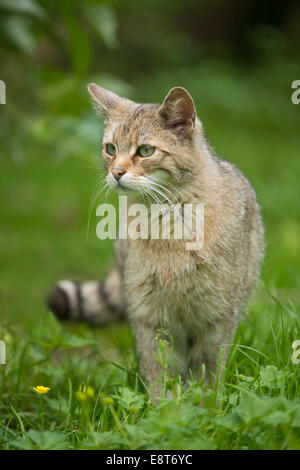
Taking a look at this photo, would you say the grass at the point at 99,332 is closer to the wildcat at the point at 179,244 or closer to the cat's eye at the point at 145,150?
A: the wildcat at the point at 179,244

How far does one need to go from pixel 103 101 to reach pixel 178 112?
58 cm

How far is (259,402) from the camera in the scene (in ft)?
7.98

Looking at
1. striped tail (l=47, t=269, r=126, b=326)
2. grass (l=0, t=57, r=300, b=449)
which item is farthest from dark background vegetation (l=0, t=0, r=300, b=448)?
striped tail (l=47, t=269, r=126, b=326)

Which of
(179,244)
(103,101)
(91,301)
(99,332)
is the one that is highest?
(103,101)

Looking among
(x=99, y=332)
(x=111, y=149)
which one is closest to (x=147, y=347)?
(x=111, y=149)

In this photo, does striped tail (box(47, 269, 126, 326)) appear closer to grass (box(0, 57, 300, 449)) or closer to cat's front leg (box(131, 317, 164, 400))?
grass (box(0, 57, 300, 449))

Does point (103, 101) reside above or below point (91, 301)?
above

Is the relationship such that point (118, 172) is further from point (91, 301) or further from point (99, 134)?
point (91, 301)

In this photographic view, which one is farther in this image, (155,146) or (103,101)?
(103,101)

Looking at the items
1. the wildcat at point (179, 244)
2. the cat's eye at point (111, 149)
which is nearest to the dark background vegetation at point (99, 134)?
the wildcat at point (179, 244)

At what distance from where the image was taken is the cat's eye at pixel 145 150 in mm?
3186

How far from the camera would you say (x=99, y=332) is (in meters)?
4.81

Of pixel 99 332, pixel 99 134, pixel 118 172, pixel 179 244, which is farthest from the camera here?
pixel 99 332

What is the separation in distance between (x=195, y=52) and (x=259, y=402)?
1176 centimetres
